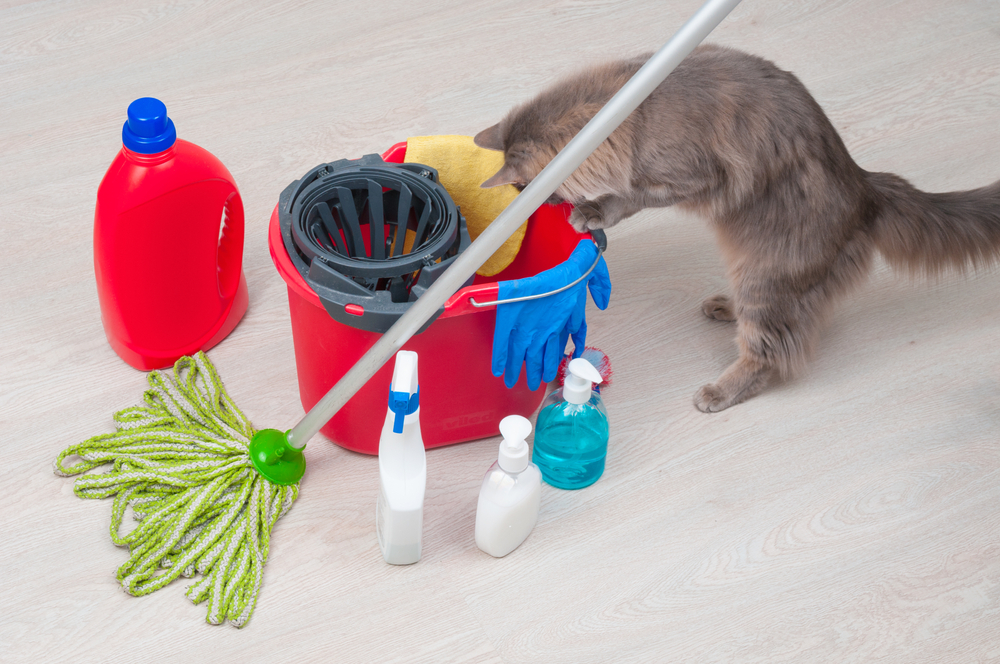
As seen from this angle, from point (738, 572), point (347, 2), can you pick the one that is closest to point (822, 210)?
point (738, 572)

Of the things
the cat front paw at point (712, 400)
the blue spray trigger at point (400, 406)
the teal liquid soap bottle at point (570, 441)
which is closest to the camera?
the blue spray trigger at point (400, 406)

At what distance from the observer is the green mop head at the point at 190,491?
1262 mm

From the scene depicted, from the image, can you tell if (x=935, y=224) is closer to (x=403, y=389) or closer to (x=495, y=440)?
(x=495, y=440)

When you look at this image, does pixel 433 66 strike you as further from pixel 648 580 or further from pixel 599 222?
pixel 648 580

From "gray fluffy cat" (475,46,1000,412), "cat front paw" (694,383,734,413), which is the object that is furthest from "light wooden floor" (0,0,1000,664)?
"gray fluffy cat" (475,46,1000,412)

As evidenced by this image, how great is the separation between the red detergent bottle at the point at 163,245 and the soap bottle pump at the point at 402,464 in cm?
44

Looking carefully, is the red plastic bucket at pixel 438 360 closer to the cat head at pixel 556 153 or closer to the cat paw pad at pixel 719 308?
the cat head at pixel 556 153

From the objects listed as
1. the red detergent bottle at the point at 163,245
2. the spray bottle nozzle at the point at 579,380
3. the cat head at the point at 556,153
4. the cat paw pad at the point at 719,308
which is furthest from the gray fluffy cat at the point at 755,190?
the red detergent bottle at the point at 163,245

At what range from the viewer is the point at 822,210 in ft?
4.60

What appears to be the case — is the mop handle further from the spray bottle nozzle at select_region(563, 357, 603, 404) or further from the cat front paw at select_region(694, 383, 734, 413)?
the cat front paw at select_region(694, 383, 734, 413)

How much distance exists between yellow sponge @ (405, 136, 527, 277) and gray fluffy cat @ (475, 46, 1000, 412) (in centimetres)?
6

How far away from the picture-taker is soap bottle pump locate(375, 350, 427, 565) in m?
1.15

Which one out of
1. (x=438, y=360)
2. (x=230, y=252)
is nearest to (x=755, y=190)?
(x=438, y=360)

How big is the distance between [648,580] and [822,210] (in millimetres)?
603
